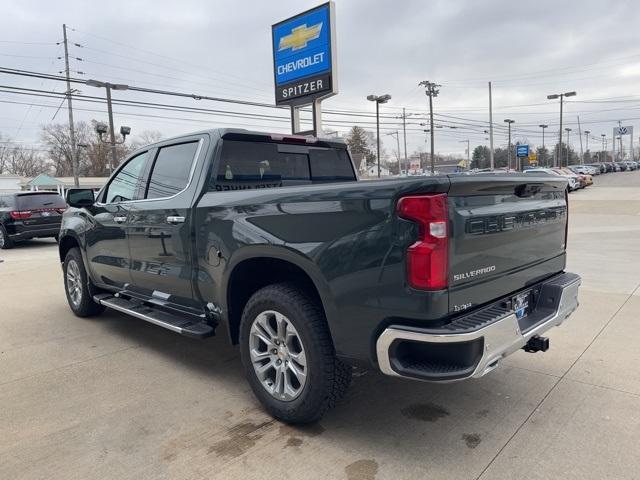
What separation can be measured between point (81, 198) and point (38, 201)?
10.6 m

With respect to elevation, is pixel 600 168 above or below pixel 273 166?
above

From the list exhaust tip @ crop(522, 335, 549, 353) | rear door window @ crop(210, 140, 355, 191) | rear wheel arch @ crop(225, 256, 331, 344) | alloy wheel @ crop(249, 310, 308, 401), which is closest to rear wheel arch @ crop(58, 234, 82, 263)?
rear door window @ crop(210, 140, 355, 191)

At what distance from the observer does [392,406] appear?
3430mm

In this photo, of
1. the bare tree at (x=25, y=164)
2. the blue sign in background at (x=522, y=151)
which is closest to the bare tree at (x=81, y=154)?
the bare tree at (x=25, y=164)

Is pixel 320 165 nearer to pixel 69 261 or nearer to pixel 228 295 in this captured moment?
pixel 228 295

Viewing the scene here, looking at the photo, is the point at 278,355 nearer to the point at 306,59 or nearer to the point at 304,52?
the point at 306,59

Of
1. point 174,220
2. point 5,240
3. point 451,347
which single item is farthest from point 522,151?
point 451,347

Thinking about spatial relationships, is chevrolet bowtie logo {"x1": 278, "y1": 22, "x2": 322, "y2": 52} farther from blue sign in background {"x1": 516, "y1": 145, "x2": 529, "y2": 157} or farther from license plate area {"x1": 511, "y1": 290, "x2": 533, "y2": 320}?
blue sign in background {"x1": 516, "y1": 145, "x2": 529, "y2": 157}

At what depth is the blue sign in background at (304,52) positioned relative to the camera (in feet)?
39.9

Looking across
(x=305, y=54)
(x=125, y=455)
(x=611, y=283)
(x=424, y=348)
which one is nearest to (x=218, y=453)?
(x=125, y=455)

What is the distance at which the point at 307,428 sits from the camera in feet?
10.3

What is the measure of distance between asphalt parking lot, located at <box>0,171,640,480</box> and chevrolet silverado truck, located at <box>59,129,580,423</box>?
1.18 feet

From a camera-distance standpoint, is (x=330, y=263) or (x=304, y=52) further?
(x=304, y=52)

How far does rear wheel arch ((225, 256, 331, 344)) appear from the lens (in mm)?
3162
